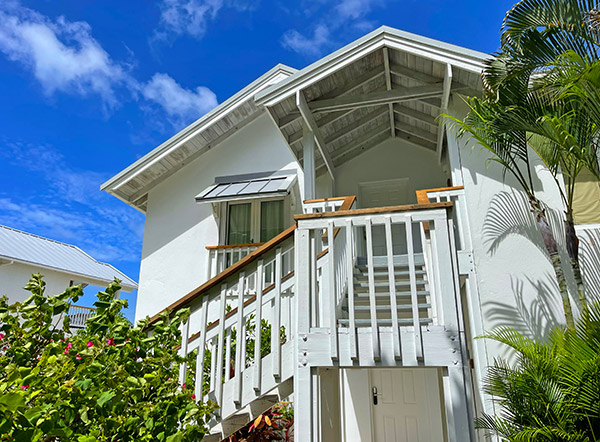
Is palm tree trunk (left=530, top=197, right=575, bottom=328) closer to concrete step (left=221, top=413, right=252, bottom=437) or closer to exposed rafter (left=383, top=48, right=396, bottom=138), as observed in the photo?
exposed rafter (left=383, top=48, right=396, bottom=138)

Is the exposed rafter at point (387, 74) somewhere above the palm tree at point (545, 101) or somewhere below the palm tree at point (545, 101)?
above

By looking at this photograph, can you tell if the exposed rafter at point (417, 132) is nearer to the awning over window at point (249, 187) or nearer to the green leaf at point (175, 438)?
the awning over window at point (249, 187)

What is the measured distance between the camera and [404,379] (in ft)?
24.9

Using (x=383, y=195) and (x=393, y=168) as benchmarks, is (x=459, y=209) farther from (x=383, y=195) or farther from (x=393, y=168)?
(x=393, y=168)

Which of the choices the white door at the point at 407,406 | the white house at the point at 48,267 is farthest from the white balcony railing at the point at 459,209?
the white house at the point at 48,267

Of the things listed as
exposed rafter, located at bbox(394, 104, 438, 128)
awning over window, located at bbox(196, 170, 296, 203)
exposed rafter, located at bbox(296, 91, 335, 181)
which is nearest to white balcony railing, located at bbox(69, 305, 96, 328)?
awning over window, located at bbox(196, 170, 296, 203)

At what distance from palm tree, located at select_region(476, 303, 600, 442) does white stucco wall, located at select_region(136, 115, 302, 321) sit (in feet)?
19.0

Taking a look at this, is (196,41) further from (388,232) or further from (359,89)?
(388,232)

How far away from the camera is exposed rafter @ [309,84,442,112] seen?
18.1 ft

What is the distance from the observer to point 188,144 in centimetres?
860

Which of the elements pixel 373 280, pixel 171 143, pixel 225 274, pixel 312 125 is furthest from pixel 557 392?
pixel 171 143

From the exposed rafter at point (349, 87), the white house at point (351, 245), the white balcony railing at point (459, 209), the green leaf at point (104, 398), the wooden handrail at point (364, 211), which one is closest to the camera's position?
the green leaf at point (104, 398)

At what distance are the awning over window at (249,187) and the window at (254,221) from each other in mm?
454

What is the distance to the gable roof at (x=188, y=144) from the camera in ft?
27.3
